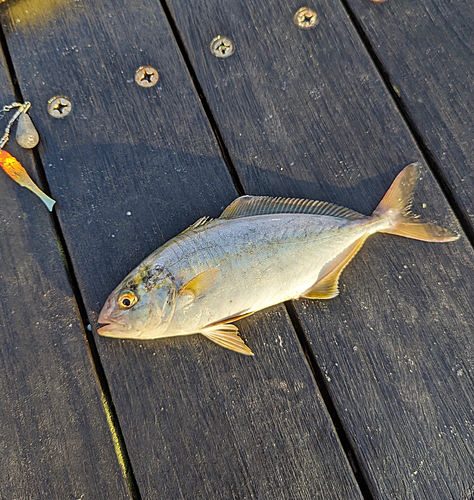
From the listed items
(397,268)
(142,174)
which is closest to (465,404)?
(397,268)

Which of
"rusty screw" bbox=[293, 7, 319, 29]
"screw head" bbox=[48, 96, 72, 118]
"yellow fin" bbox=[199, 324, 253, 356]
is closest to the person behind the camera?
"yellow fin" bbox=[199, 324, 253, 356]

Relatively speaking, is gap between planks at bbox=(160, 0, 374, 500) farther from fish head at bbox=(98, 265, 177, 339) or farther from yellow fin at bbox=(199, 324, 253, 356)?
fish head at bbox=(98, 265, 177, 339)

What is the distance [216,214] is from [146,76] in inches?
34.1

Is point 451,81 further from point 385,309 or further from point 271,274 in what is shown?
point 271,274

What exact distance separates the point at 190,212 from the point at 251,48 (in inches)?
38.8

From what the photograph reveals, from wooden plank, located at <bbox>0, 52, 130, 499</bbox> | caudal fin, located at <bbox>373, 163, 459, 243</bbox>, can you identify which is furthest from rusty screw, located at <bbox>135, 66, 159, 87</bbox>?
caudal fin, located at <bbox>373, 163, 459, 243</bbox>

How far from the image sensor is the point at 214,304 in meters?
1.65

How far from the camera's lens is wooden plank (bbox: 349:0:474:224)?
195 centimetres

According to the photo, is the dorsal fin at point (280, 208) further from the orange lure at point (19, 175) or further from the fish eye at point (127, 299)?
the orange lure at point (19, 175)

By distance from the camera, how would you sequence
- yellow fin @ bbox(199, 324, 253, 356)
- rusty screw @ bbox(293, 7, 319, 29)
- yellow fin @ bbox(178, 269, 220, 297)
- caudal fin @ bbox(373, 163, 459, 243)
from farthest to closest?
rusty screw @ bbox(293, 7, 319, 29) < caudal fin @ bbox(373, 163, 459, 243) < yellow fin @ bbox(199, 324, 253, 356) < yellow fin @ bbox(178, 269, 220, 297)

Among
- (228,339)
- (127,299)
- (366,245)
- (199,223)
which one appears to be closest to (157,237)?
(199,223)

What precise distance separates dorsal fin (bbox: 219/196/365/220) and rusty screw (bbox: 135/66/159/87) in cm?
86

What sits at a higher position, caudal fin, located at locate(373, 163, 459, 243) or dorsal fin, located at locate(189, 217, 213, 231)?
caudal fin, located at locate(373, 163, 459, 243)

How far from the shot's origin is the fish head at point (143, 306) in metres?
1.61
